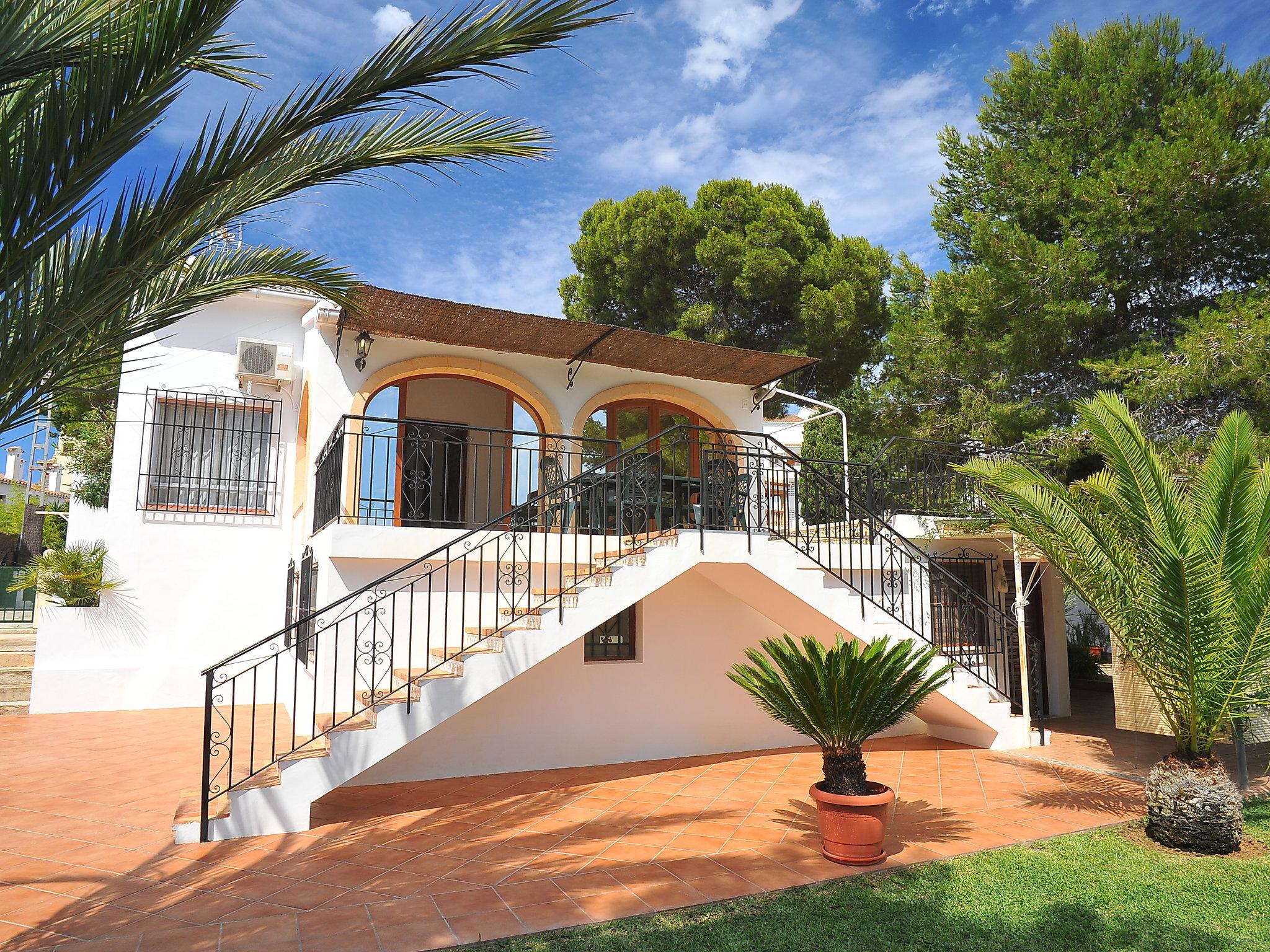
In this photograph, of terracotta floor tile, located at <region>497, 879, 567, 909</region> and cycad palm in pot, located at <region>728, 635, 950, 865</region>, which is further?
cycad palm in pot, located at <region>728, 635, 950, 865</region>

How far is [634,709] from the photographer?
8.80 metres

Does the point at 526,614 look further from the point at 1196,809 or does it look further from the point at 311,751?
the point at 1196,809

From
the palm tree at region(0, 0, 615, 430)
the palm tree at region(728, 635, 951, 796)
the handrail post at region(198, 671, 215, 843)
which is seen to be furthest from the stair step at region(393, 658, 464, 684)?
the palm tree at region(0, 0, 615, 430)

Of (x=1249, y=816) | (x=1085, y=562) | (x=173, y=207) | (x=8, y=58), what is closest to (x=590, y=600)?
(x=1085, y=562)

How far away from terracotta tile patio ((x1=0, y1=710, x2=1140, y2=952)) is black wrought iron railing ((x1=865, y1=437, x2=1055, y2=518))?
381 cm

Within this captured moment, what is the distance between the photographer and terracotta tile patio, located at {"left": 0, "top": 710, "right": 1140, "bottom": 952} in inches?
166

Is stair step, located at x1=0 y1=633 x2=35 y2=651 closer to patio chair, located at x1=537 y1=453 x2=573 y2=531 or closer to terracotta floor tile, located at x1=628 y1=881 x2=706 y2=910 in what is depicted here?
patio chair, located at x1=537 y1=453 x2=573 y2=531

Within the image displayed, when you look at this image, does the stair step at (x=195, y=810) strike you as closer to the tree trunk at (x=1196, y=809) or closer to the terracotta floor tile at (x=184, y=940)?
the terracotta floor tile at (x=184, y=940)

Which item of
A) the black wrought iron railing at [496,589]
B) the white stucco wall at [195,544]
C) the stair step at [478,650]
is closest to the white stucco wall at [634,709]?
the black wrought iron railing at [496,589]

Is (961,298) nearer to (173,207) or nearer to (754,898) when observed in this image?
(754,898)

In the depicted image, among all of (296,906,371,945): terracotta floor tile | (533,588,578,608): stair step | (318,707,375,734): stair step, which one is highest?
(533,588,578,608): stair step

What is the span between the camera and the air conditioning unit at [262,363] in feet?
35.3

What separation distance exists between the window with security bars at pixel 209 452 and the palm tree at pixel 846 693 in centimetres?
872

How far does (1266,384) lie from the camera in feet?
30.9
